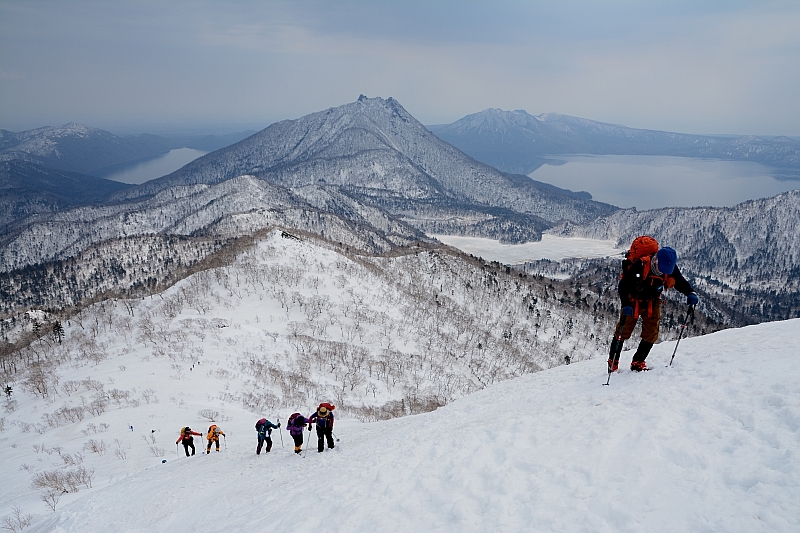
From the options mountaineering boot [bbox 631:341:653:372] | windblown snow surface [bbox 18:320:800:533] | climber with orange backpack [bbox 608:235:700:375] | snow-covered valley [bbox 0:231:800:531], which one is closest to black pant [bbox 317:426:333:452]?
snow-covered valley [bbox 0:231:800:531]

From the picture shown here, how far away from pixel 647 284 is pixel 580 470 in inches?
238

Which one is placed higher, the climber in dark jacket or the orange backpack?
the orange backpack

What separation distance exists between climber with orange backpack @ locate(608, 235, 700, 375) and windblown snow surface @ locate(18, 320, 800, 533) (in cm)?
139

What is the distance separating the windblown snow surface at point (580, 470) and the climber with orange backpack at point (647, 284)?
4.56 ft

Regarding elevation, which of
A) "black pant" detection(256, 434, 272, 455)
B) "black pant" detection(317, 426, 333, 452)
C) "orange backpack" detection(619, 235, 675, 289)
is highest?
"orange backpack" detection(619, 235, 675, 289)

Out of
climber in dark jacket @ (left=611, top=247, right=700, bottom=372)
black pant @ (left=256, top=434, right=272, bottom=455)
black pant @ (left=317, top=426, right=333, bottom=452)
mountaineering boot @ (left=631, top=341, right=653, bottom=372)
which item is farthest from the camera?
black pant @ (left=256, top=434, right=272, bottom=455)

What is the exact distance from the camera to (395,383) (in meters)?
53.3

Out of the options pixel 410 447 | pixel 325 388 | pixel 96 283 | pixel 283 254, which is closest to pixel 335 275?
pixel 283 254

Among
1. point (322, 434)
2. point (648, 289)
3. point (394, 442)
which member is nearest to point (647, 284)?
point (648, 289)

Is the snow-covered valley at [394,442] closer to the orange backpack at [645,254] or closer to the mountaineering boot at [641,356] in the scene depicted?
the mountaineering boot at [641,356]

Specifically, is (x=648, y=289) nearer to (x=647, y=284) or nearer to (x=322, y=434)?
(x=647, y=284)

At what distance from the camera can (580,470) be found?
26.3 feet

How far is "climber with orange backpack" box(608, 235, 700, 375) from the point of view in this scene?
1110cm

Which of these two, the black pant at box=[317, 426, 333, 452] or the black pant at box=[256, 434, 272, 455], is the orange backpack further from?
the black pant at box=[256, 434, 272, 455]
